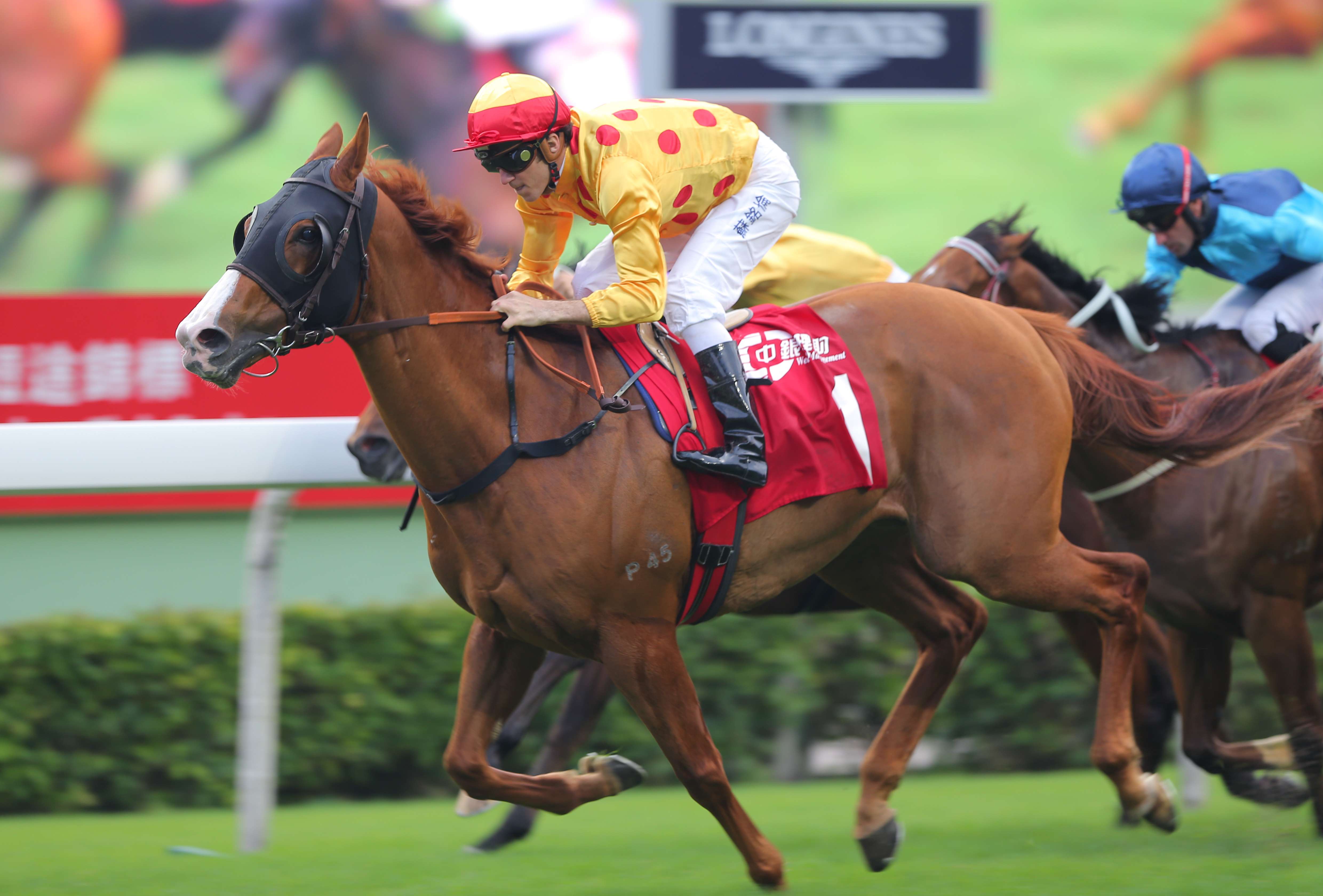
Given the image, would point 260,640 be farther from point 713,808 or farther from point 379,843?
point 713,808

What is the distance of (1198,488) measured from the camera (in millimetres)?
4195

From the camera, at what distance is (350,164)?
2.98 m

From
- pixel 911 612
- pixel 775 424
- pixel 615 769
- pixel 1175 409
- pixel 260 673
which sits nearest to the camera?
pixel 775 424

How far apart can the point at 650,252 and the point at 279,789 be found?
291 cm

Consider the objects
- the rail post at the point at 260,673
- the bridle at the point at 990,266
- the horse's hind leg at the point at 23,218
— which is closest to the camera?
the rail post at the point at 260,673

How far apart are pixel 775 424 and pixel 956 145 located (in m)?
8.91

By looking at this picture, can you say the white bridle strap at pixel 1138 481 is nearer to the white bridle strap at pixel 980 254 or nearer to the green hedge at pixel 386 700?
the white bridle strap at pixel 980 254

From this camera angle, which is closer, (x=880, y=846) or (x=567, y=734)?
(x=880, y=846)

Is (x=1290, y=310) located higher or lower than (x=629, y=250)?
lower

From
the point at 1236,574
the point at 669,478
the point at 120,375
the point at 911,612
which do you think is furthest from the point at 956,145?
the point at 669,478

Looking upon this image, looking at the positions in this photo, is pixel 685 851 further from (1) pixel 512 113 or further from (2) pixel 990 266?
(1) pixel 512 113

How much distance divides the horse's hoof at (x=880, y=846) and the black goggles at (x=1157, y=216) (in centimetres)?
199

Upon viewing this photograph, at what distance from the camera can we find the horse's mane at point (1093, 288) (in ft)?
14.9

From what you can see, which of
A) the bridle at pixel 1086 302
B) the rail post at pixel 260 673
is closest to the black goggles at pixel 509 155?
the rail post at pixel 260 673
